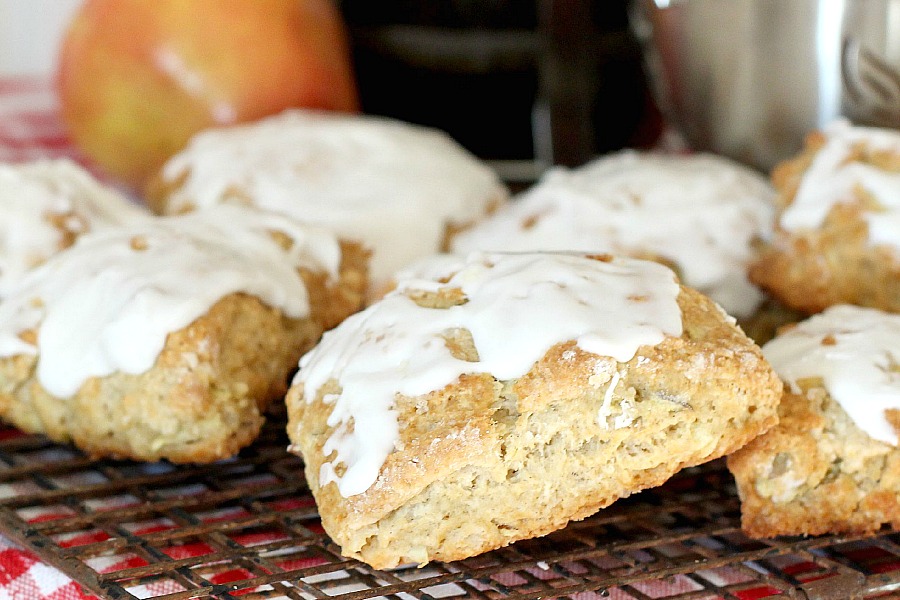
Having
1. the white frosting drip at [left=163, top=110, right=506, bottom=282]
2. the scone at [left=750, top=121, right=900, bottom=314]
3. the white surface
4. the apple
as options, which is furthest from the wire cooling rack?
the white surface

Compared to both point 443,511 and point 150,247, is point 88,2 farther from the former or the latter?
point 443,511

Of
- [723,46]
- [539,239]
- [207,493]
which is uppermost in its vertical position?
[723,46]

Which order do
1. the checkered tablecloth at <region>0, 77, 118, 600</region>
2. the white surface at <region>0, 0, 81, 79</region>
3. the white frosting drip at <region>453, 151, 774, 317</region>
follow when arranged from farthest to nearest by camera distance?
the white surface at <region>0, 0, 81, 79</region>, the checkered tablecloth at <region>0, 77, 118, 600</region>, the white frosting drip at <region>453, 151, 774, 317</region>

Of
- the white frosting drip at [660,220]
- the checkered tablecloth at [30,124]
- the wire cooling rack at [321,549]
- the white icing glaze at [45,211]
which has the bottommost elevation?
the wire cooling rack at [321,549]

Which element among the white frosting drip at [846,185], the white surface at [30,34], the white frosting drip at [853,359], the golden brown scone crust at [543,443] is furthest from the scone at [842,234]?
the white surface at [30,34]

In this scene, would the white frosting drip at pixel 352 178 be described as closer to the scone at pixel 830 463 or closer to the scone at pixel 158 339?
the scone at pixel 158 339

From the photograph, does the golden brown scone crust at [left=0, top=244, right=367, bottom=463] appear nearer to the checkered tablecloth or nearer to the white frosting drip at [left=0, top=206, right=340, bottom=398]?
the white frosting drip at [left=0, top=206, right=340, bottom=398]

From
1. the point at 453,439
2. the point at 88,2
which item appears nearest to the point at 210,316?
the point at 453,439
